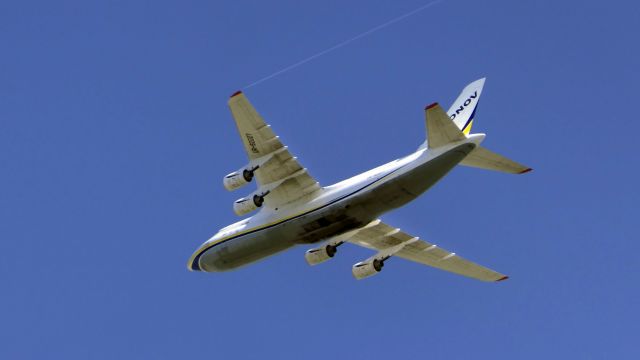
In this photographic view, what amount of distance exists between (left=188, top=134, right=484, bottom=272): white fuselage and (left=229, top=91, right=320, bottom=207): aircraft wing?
0.35m

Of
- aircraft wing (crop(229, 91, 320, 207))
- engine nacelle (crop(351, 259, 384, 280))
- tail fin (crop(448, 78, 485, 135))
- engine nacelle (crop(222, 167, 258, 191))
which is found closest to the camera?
aircraft wing (crop(229, 91, 320, 207))

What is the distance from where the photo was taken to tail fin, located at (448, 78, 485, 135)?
118 ft

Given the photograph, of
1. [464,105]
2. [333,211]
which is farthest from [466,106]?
[333,211]

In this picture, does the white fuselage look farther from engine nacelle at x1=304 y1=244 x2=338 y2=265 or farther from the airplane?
engine nacelle at x1=304 y1=244 x2=338 y2=265

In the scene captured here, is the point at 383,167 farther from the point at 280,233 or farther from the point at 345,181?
the point at 280,233

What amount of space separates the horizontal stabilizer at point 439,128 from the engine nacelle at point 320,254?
592 centimetres

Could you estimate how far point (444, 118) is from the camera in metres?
31.7

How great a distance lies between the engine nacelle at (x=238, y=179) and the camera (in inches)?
1331

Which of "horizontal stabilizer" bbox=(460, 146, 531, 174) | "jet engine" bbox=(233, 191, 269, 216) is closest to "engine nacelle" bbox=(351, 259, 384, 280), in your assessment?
"jet engine" bbox=(233, 191, 269, 216)

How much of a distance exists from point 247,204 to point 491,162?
662 cm

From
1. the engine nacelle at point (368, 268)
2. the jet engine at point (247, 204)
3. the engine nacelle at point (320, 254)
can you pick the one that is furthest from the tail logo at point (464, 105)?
the jet engine at point (247, 204)

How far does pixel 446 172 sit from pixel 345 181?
9.62 ft

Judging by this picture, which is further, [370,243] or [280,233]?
[370,243]

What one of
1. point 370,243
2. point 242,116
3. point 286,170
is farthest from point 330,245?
point 242,116
